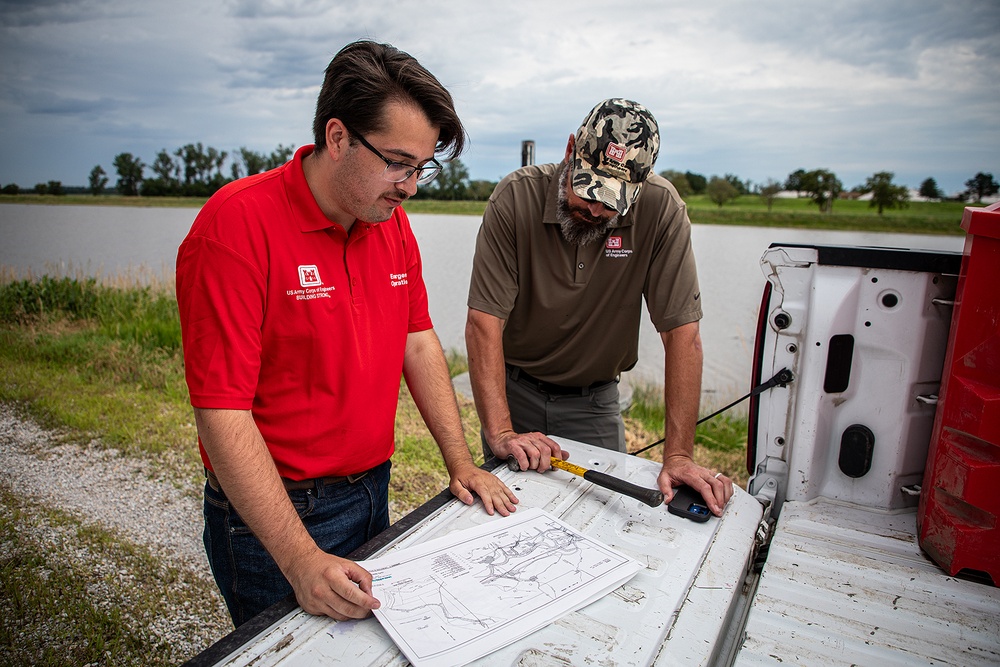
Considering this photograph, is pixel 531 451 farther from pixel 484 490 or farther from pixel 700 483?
pixel 700 483

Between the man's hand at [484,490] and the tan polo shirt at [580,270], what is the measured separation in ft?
2.51

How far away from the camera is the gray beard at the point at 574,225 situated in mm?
2281

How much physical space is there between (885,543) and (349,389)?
137 centimetres

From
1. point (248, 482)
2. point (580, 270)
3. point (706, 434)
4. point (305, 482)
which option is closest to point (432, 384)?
point (305, 482)

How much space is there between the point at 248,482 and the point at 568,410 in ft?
5.38

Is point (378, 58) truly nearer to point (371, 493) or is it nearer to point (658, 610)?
point (371, 493)

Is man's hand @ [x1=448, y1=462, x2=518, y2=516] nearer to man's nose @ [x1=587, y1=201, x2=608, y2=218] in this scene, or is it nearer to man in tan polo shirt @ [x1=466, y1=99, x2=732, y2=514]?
man in tan polo shirt @ [x1=466, y1=99, x2=732, y2=514]

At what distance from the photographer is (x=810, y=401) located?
1.78 metres

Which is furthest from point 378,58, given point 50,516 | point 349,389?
point 50,516

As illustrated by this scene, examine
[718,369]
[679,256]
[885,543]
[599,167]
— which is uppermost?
[599,167]

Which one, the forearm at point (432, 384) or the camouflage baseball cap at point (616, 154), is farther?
the camouflage baseball cap at point (616, 154)

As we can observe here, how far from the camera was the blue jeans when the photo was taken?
155cm

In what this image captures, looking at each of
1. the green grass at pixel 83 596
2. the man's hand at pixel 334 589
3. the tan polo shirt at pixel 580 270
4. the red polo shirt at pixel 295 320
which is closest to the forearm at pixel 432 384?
the red polo shirt at pixel 295 320

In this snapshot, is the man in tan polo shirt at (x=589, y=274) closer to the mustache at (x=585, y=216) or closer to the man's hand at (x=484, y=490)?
the mustache at (x=585, y=216)
